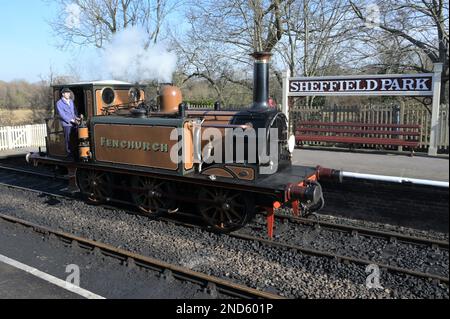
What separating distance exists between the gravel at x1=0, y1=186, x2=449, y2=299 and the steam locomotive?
44cm

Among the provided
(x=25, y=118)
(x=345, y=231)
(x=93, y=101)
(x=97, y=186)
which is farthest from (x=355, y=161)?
(x=25, y=118)

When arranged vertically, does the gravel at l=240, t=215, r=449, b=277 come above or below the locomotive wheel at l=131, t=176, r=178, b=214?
below

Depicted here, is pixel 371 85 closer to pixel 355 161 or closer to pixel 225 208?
pixel 355 161

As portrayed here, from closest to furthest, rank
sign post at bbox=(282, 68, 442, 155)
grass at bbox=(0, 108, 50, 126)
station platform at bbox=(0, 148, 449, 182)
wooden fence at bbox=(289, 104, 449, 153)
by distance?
1. station platform at bbox=(0, 148, 449, 182)
2. sign post at bbox=(282, 68, 442, 155)
3. wooden fence at bbox=(289, 104, 449, 153)
4. grass at bbox=(0, 108, 50, 126)

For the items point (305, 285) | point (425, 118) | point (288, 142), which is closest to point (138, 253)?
point (305, 285)

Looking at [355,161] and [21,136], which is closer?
[355,161]

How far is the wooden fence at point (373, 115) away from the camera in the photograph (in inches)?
383

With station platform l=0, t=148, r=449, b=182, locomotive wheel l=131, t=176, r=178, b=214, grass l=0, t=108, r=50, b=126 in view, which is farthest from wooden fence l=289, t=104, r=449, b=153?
grass l=0, t=108, r=50, b=126

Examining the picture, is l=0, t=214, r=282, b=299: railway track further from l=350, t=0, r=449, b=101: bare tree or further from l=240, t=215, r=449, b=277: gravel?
l=350, t=0, r=449, b=101: bare tree

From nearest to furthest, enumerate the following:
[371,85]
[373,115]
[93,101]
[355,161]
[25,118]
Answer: [93,101]
[355,161]
[371,85]
[373,115]
[25,118]

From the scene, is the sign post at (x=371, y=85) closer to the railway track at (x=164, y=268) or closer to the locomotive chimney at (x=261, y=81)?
the locomotive chimney at (x=261, y=81)

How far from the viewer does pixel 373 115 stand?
10477mm

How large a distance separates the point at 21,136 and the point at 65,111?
10890 mm

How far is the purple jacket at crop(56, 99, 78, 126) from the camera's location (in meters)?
7.65
